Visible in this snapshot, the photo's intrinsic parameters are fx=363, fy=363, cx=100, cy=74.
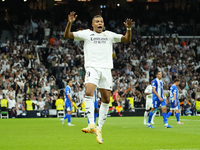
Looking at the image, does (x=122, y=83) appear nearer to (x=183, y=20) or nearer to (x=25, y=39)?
(x=25, y=39)

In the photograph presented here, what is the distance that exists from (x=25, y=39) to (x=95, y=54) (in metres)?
25.3

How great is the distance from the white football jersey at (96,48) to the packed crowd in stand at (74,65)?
19.3 metres

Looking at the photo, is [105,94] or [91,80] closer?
[91,80]

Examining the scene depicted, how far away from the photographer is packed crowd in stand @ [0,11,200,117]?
27766 millimetres

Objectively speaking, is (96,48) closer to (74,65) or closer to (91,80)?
(91,80)

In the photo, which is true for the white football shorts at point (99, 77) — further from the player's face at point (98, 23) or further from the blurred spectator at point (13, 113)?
the blurred spectator at point (13, 113)

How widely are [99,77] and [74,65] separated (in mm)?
23431

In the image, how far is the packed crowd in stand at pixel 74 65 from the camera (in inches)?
1093

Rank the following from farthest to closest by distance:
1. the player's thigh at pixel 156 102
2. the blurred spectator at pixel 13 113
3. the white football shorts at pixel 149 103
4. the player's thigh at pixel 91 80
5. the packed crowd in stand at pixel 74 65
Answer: the packed crowd in stand at pixel 74 65 < the blurred spectator at pixel 13 113 < the white football shorts at pixel 149 103 < the player's thigh at pixel 156 102 < the player's thigh at pixel 91 80

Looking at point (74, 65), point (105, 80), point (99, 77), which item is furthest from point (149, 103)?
point (99, 77)

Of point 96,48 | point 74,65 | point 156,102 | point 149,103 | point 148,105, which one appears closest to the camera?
point 96,48

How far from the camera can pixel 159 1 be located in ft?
129

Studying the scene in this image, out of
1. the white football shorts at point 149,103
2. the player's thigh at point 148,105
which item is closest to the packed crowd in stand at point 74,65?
the white football shorts at point 149,103

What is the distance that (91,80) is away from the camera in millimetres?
7730
